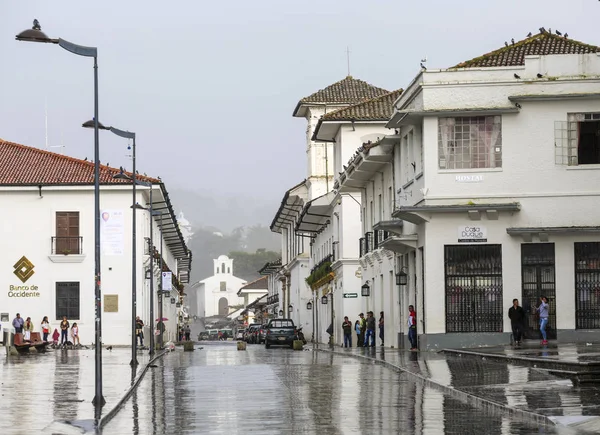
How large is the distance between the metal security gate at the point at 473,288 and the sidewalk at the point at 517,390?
7453 millimetres

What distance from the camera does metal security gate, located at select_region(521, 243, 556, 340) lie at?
3709 centimetres

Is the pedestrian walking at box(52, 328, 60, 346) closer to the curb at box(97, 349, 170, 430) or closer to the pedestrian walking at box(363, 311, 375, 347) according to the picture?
the pedestrian walking at box(363, 311, 375, 347)

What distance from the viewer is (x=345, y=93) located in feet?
245

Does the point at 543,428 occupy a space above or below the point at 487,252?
below

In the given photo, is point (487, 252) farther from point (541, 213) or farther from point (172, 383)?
point (172, 383)

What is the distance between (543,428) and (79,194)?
5067cm

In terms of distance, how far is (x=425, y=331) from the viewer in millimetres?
37625

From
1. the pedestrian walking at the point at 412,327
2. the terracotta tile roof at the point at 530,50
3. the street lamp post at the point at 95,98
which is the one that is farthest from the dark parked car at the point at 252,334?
the street lamp post at the point at 95,98

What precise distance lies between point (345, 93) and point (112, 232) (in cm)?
2037

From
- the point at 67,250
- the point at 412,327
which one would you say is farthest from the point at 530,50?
the point at 67,250

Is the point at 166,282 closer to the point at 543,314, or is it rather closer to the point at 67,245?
the point at 67,245

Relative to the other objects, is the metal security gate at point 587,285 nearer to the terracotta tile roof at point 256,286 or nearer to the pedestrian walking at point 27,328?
the pedestrian walking at point 27,328

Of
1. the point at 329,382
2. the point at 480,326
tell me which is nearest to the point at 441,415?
the point at 329,382

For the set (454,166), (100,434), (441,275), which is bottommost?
(100,434)
